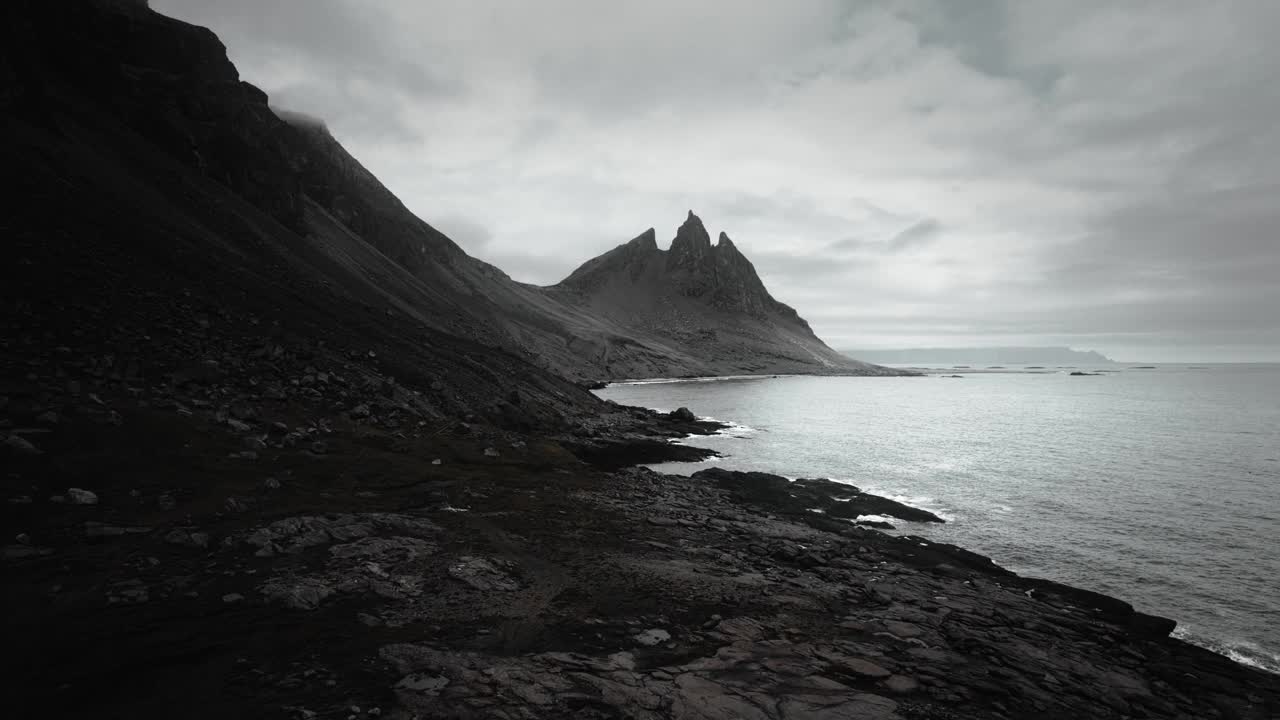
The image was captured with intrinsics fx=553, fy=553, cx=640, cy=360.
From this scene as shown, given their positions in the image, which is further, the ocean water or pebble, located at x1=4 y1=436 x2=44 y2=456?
the ocean water

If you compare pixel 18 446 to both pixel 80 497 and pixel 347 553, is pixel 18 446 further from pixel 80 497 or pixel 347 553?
pixel 347 553

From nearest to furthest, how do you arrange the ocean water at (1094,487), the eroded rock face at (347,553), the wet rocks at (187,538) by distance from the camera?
the eroded rock face at (347,553), the wet rocks at (187,538), the ocean water at (1094,487)

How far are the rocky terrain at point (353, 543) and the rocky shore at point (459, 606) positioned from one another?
92mm

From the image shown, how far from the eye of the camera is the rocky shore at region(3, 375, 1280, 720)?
35.9ft

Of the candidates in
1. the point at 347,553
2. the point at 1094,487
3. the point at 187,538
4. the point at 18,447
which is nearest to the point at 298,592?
the point at 347,553

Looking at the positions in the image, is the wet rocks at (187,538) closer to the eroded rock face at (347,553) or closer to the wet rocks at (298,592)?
the eroded rock face at (347,553)

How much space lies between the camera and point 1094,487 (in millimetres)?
43844

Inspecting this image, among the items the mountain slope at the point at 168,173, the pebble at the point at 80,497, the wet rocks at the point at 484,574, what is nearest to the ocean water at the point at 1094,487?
the wet rocks at the point at 484,574

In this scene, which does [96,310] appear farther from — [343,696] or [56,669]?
[343,696]

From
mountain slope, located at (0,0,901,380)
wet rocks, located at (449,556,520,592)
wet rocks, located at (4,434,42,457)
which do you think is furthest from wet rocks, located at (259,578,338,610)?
mountain slope, located at (0,0,901,380)

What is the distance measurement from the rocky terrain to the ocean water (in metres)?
4.43

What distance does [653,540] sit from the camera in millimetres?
22484

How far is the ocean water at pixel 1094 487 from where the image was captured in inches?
964

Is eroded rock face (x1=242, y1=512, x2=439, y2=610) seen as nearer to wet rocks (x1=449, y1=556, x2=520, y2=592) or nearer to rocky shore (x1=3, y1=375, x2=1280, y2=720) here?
rocky shore (x1=3, y1=375, x2=1280, y2=720)
